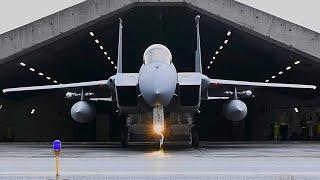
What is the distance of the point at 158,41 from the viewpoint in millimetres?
35781

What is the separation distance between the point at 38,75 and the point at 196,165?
25.8 m

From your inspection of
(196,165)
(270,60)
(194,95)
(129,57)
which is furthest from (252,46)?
(196,165)

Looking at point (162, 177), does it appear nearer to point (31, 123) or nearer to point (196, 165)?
point (196, 165)

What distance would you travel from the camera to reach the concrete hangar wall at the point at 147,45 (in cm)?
2727

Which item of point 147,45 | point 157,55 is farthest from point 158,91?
point 147,45

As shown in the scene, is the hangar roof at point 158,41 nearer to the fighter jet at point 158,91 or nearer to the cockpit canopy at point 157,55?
the fighter jet at point 158,91

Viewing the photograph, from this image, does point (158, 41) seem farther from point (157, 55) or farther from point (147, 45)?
point (157, 55)

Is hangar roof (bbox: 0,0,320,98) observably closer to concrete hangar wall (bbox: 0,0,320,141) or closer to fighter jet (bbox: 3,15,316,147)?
concrete hangar wall (bbox: 0,0,320,141)

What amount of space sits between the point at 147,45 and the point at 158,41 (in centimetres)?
138

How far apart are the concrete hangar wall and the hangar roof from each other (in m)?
0.05

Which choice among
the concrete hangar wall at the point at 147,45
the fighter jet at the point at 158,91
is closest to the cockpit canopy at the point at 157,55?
the fighter jet at the point at 158,91

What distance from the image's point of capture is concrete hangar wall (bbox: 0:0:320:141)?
1073 inches

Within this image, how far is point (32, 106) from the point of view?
46.2 meters

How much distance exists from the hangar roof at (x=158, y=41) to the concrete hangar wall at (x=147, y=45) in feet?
0.15
